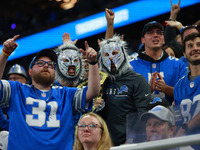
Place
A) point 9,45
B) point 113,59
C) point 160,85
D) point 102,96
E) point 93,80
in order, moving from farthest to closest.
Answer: point 113,59, point 102,96, point 160,85, point 93,80, point 9,45

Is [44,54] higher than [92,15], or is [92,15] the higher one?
[92,15]

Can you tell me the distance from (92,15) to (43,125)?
7.15m

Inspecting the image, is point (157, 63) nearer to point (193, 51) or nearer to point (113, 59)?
point (113, 59)

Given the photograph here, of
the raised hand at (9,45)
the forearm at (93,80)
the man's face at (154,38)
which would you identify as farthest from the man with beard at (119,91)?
the raised hand at (9,45)

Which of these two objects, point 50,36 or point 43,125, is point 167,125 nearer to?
point 43,125

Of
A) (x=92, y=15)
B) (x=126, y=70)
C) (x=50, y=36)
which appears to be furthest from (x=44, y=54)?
(x=50, y=36)

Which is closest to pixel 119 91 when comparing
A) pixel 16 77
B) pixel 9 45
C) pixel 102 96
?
pixel 102 96

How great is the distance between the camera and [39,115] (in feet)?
10.9

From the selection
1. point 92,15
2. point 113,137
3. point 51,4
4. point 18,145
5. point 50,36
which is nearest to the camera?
point 18,145

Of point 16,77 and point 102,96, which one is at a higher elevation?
point 16,77

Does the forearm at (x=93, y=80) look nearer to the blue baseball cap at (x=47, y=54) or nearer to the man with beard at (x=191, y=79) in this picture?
the blue baseball cap at (x=47, y=54)

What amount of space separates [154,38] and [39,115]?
5.98 ft

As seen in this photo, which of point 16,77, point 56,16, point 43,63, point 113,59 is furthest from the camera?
point 56,16

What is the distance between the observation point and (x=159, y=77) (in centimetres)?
404
